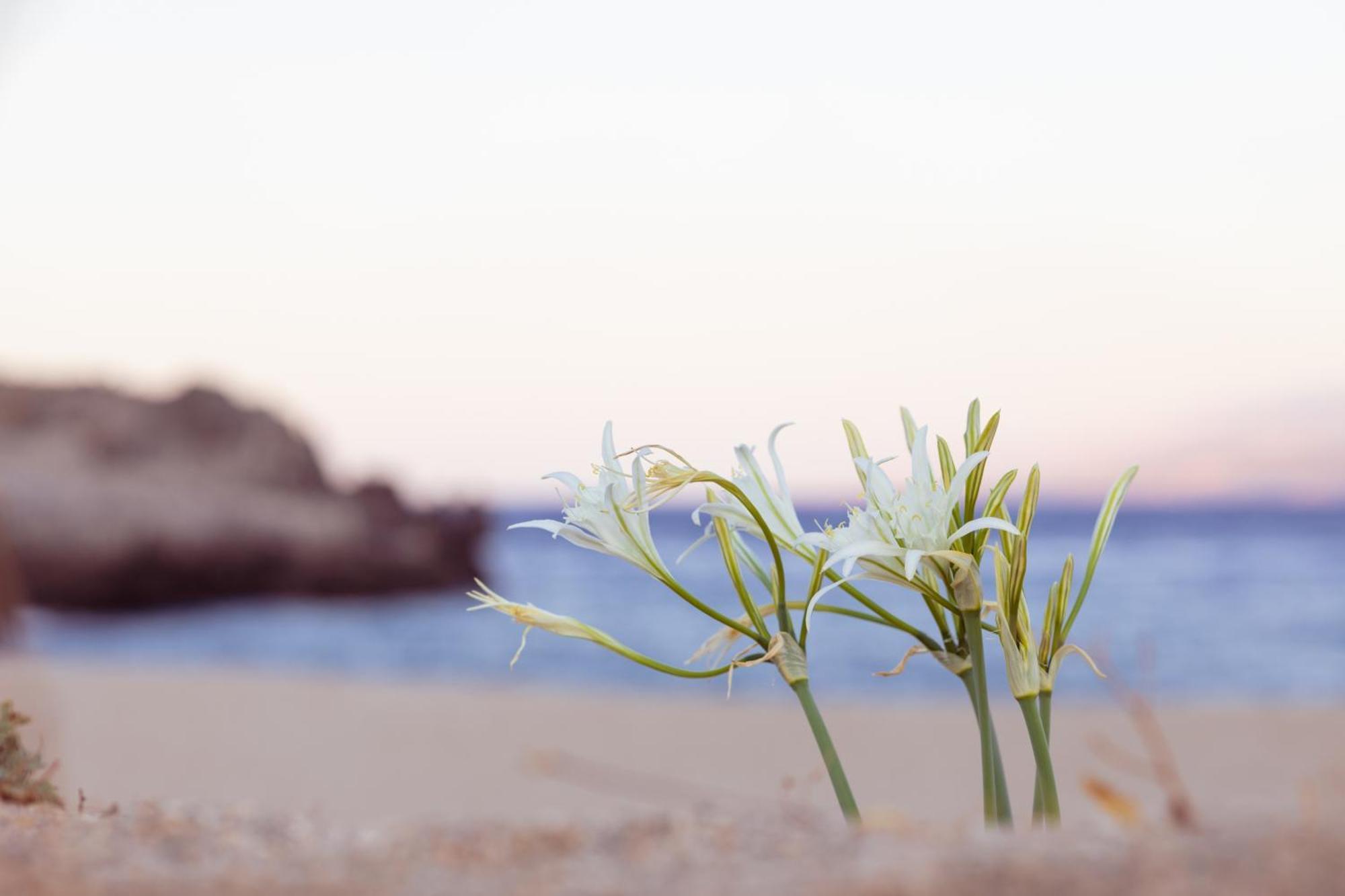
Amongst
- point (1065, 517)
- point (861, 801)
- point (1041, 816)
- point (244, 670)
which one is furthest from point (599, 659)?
point (1065, 517)

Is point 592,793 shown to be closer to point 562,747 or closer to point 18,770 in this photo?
point 562,747

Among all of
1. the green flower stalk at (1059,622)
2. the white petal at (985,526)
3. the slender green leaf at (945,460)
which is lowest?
the green flower stalk at (1059,622)

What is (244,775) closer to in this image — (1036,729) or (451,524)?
(1036,729)

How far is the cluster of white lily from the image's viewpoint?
2.25 ft

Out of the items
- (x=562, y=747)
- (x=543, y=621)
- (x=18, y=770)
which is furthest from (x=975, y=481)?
(x=562, y=747)

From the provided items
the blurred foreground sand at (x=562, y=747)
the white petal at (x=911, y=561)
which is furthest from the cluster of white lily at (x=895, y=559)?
the blurred foreground sand at (x=562, y=747)

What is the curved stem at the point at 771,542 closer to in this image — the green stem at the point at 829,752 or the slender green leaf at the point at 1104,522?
the green stem at the point at 829,752

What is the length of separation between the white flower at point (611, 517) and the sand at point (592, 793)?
14cm

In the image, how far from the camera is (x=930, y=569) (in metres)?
0.71

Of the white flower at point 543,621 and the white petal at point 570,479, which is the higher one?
the white petal at point 570,479

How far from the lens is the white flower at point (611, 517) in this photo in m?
0.73

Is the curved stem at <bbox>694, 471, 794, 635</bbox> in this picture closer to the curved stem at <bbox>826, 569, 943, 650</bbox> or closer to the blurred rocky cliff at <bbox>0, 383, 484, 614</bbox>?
the curved stem at <bbox>826, 569, 943, 650</bbox>

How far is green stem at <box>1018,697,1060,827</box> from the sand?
4cm

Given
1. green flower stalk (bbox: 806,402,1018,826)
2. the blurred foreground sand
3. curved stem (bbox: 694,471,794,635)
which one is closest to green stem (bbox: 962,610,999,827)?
green flower stalk (bbox: 806,402,1018,826)
